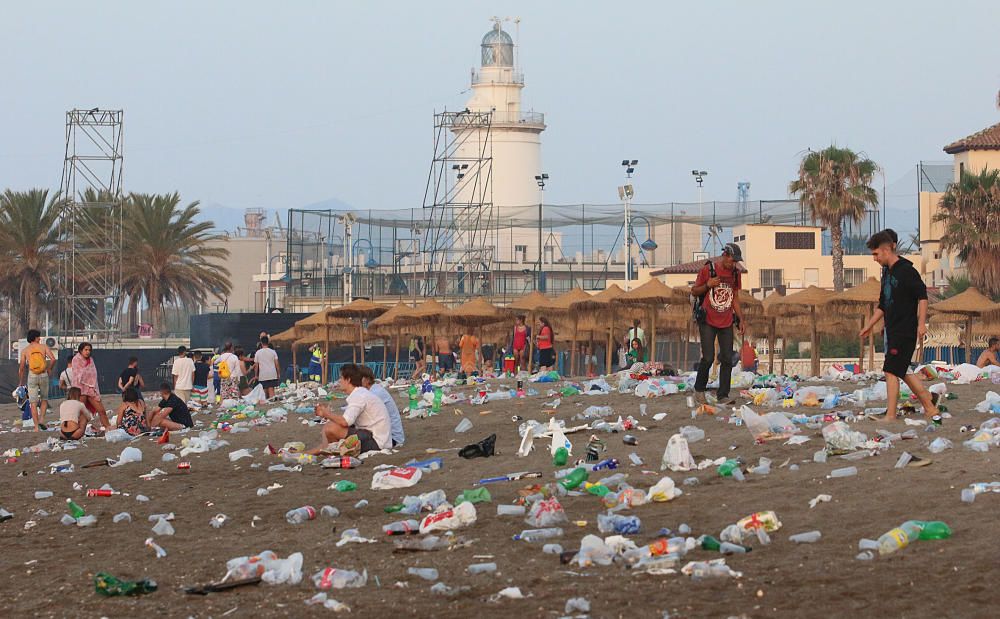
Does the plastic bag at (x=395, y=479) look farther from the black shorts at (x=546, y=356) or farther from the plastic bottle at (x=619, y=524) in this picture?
the black shorts at (x=546, y=356)

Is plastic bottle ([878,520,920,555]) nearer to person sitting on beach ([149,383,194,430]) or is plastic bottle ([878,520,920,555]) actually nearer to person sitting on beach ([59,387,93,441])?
person sitting on beach ([149,383,194,430])

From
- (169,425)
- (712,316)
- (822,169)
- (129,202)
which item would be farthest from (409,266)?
(712,316)

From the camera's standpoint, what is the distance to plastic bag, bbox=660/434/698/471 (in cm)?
942

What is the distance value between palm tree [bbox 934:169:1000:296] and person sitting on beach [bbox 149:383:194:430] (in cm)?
2690

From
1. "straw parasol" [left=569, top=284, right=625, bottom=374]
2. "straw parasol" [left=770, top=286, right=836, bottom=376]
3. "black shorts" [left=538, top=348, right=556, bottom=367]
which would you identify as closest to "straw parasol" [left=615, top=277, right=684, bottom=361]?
"straw parasol" [left=569, top=284, right=625, bottom=374]

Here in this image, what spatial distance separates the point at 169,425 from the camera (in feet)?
56.2

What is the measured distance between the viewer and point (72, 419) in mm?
17016

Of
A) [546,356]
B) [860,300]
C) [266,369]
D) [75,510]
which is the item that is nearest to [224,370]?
[266,369]

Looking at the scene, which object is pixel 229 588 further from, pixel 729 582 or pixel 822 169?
pixel 822 169

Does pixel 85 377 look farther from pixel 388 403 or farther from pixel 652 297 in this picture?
pixel 652 297

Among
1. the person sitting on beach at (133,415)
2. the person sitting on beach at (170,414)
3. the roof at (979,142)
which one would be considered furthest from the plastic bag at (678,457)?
the roof at (979,142)

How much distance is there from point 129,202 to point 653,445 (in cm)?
4864

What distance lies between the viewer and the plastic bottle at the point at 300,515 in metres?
8.71

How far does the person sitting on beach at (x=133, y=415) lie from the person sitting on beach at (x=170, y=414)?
9.2 inches
